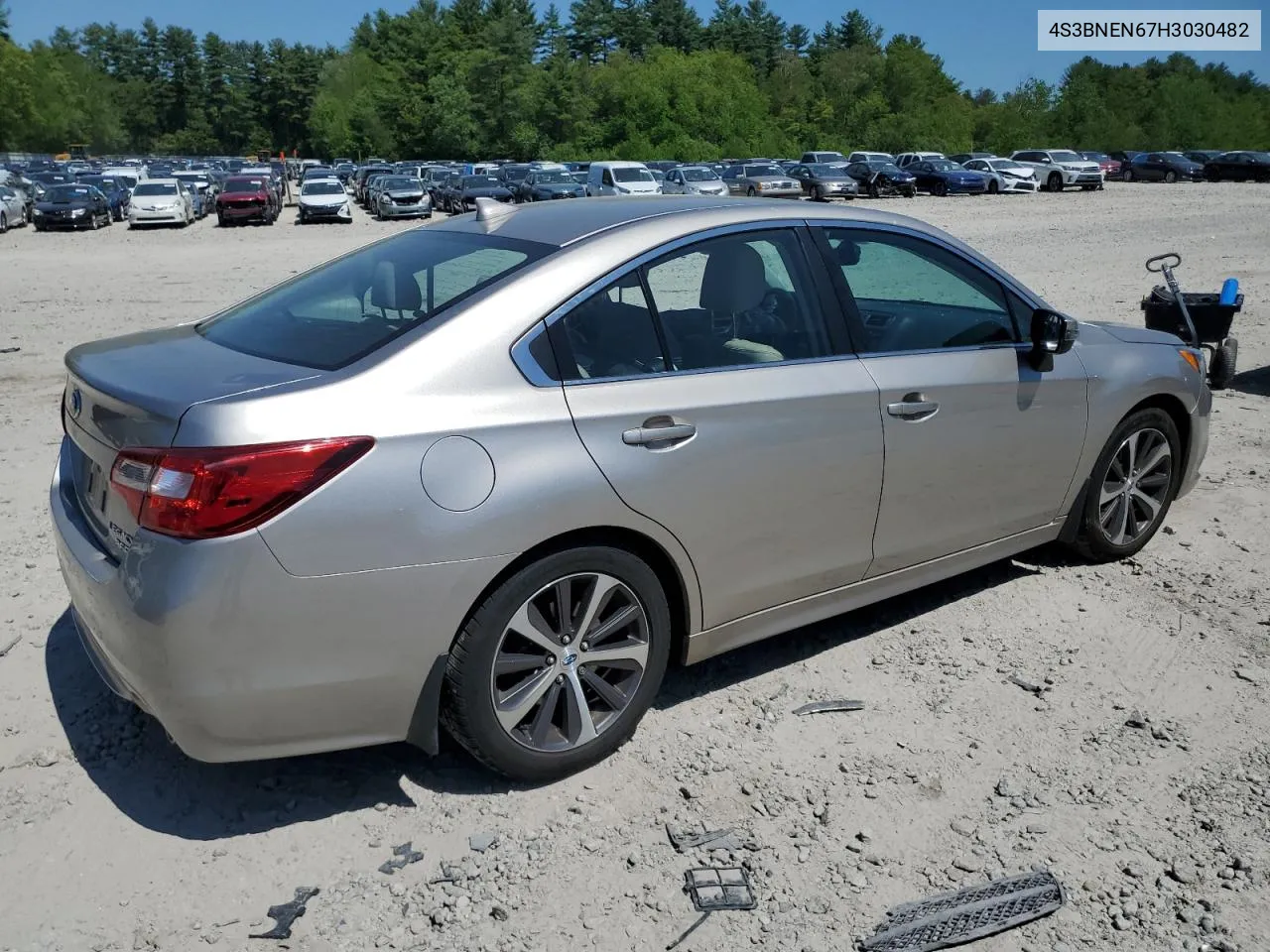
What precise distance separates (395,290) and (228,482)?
1.10 meters

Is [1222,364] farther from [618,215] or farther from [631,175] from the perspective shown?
[631,175]

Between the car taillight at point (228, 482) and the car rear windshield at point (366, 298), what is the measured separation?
373mm

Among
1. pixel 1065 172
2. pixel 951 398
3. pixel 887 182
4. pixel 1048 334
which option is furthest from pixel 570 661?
pixel 1065 172

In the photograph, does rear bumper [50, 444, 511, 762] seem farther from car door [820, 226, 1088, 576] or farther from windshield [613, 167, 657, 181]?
windshield [613, 167, 657, 181]

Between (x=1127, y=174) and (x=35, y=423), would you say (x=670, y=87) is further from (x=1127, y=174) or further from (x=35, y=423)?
(x=35, y=423)

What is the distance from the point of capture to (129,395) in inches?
123

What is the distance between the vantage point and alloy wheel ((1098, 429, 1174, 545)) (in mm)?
5117

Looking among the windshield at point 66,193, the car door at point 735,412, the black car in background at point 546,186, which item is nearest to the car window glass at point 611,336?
the car door at point 735,412

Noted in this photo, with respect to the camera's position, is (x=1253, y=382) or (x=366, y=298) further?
(x=1253, y=382)

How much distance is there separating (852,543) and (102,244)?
27.7 meters

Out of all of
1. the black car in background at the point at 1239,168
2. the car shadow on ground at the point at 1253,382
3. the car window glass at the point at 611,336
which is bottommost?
the car shadow on ground at the point at 1253,382

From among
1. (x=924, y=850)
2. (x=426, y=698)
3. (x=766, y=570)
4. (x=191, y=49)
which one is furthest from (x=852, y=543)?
(x=191, y=49)

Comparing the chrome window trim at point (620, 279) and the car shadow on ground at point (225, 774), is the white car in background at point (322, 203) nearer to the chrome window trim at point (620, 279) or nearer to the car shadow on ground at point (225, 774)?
the car shadow on ground at point (225, 774)

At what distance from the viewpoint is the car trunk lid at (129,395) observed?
118 inches
